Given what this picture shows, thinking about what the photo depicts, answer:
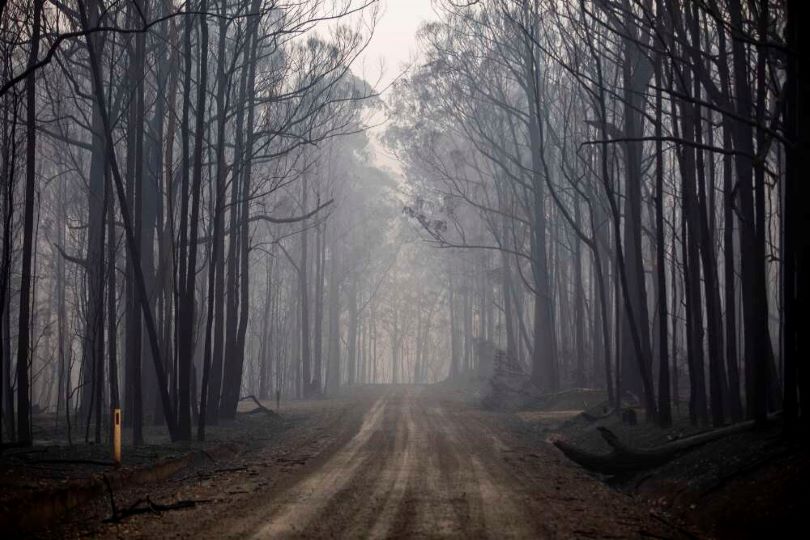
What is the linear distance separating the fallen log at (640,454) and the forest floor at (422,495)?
174mm

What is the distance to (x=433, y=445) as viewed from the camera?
15.7m

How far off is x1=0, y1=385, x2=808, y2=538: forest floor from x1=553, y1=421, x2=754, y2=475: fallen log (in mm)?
174

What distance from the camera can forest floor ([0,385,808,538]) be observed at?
7711mm

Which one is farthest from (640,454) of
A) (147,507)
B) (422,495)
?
(147,507)

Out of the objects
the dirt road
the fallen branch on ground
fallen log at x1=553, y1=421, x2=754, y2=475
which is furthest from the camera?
fallen log at x1=553, y1=421, x2=754, y2=475

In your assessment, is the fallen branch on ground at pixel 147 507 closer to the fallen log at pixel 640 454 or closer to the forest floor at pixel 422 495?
the forest floor at pixel 422 495

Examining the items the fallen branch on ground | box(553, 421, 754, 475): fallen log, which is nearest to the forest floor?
the fallen branch on ground

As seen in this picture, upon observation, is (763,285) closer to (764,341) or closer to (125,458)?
(764,341)

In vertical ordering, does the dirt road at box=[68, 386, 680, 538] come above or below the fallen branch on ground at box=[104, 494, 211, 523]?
below

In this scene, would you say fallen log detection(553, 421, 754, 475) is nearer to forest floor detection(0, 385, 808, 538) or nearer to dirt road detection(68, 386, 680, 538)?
forest floor detection(0, 385, 808, 538)

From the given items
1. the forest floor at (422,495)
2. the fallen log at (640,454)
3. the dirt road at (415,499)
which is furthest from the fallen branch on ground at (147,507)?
the fallen log at (640,454)

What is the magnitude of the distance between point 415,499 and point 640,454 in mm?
3766

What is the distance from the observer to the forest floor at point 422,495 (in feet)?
25.3

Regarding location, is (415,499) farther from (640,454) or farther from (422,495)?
(640,454)
